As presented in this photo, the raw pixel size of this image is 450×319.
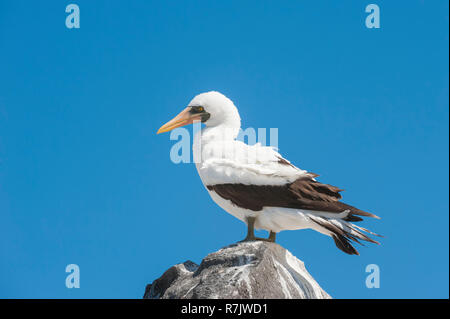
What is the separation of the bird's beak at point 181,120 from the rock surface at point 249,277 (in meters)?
2.75

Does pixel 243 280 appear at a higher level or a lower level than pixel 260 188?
lower

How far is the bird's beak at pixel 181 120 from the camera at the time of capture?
381 inches

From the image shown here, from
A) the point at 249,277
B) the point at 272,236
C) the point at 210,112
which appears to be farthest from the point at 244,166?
the point at 249,277

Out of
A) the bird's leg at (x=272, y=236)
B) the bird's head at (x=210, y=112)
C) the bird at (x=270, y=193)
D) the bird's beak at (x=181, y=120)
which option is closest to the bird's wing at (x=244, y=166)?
the bird at (x=270, y=193)

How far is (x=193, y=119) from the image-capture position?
31.8 ft

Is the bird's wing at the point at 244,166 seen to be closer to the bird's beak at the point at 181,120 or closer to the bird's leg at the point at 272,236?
the bird's beak at the point at 181,120

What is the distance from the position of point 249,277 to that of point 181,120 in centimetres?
365

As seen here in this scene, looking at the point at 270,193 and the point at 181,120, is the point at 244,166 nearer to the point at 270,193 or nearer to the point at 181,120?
the point at 270,193
